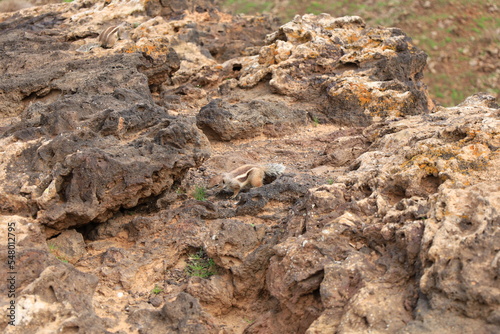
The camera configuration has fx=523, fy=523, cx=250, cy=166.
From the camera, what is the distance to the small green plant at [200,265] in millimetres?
5336

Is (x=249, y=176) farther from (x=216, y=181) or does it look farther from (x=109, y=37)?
(x=109, y=37)

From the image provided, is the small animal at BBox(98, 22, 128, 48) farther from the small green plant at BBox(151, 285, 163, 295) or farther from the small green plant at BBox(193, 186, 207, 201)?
the small green plant at BBox(151, 285, 163, 295)

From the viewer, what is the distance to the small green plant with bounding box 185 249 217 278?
17.5ft

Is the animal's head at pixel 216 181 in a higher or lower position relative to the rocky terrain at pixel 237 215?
lower

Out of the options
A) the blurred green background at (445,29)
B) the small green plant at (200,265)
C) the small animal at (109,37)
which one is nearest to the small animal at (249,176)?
the small green plant at (200,265)

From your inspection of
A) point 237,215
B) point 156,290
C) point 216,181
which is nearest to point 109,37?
point 216,181

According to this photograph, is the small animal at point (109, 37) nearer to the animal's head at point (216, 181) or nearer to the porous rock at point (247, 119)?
the porous rock at point (247, 119)

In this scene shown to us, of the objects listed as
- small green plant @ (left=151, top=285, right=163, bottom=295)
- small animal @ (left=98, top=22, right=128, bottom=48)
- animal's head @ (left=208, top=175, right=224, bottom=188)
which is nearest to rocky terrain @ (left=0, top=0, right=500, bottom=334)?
small green plant @ (left=151, top=285, right=163, bottom=295)

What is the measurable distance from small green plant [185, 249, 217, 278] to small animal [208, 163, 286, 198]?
1321 mm

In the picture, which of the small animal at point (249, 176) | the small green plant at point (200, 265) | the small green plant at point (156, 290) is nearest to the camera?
the small green plant at point (156, 290)

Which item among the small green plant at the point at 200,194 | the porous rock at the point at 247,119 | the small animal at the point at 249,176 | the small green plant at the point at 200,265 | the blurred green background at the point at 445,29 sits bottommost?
the blurred green background at the point at 445,29

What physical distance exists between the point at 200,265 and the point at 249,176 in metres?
1.68

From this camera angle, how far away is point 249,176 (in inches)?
266

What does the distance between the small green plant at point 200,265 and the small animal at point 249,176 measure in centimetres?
132
